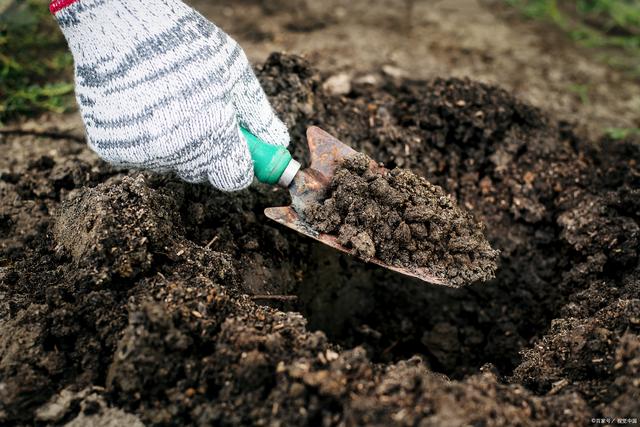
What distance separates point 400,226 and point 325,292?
75 cm

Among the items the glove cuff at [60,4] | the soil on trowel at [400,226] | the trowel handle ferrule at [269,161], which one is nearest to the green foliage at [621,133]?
the soil on trowel at [400,226]

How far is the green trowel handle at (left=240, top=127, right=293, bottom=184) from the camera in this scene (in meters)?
2.02

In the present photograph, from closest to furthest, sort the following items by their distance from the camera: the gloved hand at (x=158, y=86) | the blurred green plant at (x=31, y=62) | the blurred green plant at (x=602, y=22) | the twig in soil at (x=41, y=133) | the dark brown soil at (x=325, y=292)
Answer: the dark brown soil at (x=325, y=292)
the gloved hand at (x=158, y=86)
the twig in soil at (x=41, y=133)
the blurred green plant at (x=31, y=62)
the blurred green plant at (x=602, y=22)

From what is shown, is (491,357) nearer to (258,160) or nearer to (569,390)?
(569,390)

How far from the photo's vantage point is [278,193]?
97.0 inches

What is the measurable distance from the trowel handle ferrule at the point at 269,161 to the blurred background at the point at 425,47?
3.64 ft

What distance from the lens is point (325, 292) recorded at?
104 inches

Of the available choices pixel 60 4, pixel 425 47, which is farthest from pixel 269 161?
pixel 425 47

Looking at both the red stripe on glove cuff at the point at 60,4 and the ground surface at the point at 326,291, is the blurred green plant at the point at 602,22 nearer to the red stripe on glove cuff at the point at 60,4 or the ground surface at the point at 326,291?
the ground surface at the point at 326,291

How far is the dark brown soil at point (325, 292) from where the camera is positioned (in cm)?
161

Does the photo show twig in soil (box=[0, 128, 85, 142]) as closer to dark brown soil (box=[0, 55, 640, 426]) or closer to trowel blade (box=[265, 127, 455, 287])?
dark brown soil (box=[0, 55, 640, 426])

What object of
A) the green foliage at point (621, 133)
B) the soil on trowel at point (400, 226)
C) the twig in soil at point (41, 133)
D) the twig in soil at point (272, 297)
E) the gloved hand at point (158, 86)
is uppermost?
the gloved hand at point (158, 86)

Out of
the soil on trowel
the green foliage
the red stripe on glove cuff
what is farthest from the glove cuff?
the green foliage

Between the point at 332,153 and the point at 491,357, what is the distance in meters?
1.19
